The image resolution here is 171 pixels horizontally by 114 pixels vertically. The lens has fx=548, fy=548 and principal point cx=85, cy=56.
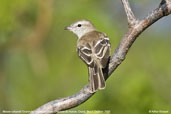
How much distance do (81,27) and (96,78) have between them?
2492 millimetres

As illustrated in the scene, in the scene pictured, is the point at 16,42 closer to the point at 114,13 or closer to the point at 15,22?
the point at 15,22

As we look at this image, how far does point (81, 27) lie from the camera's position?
8.45m

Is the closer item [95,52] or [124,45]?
[124,45]

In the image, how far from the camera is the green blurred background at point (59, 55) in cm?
796

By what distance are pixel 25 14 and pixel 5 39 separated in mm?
860

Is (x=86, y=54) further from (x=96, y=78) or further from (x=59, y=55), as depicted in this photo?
(x=59, y=55)

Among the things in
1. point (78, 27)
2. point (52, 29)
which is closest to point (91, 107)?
point (78, 27)

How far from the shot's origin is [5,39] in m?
8.22

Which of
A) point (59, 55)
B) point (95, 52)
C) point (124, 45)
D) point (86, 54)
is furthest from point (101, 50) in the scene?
point (59, 55)

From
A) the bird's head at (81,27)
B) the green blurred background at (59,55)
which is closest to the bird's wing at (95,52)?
the green blurred background at (59,55)

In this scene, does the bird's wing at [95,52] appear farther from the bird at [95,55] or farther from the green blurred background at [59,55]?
the green blurred background at [59,55]

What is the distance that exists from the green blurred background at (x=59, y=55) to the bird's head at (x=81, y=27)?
22 cm

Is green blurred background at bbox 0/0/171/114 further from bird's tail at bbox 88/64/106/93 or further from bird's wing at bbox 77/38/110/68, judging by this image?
bird's tail at bbox 88/64/106/93

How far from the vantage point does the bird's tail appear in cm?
577
